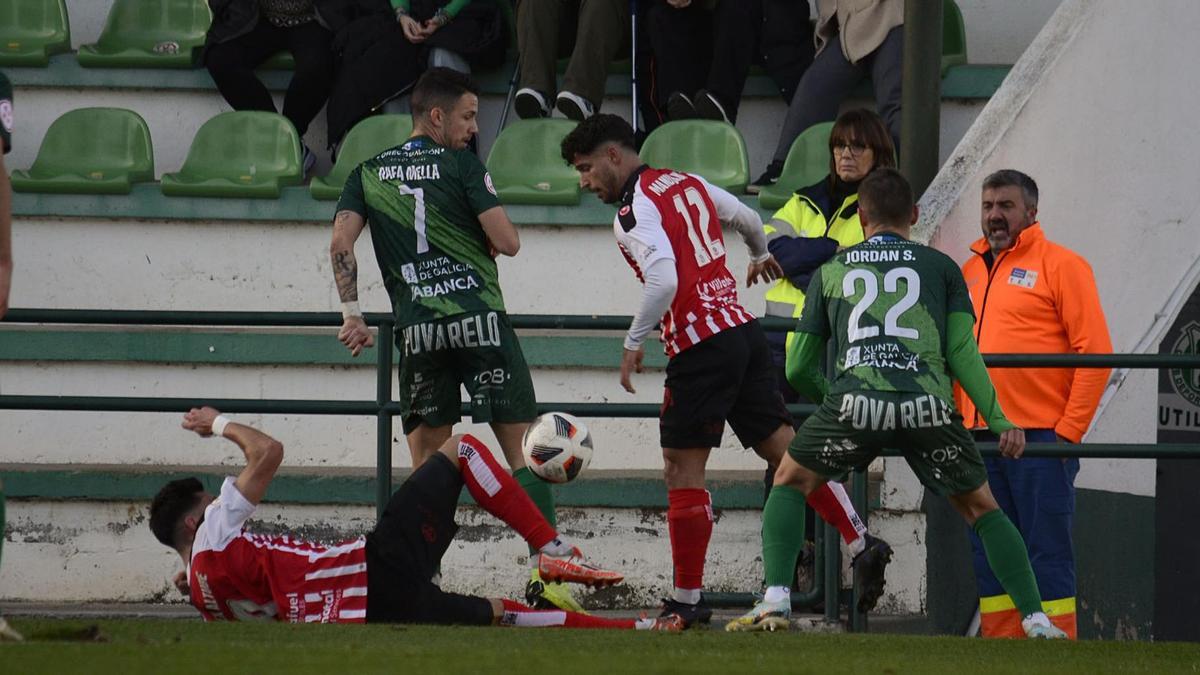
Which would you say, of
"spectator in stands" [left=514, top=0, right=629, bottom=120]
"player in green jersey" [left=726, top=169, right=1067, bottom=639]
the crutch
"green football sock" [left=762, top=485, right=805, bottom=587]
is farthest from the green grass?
the crutch

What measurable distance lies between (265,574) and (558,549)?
3.50ft

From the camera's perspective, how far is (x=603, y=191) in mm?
6430

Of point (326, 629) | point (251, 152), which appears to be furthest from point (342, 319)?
point (251, 152)

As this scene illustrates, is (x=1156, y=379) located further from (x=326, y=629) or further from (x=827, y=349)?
(x=326, y=629)

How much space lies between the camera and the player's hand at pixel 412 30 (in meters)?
9.64

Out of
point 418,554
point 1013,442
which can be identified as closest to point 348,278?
point 418,554

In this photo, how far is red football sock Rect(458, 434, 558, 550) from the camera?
6.17 metres

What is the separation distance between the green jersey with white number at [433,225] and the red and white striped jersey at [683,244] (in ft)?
2.09

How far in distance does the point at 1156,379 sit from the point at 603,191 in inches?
124

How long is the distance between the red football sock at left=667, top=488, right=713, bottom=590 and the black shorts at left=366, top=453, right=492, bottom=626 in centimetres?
73

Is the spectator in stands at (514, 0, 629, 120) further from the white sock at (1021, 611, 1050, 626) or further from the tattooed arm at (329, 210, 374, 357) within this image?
the white sock at (1021, 611, 1050, 626)

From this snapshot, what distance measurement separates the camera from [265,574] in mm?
5773

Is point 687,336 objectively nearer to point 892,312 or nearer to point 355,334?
point 892,312

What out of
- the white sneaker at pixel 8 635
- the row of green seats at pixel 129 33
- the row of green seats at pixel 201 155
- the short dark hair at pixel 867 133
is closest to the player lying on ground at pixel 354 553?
the white sneaker at pixel 8 635
